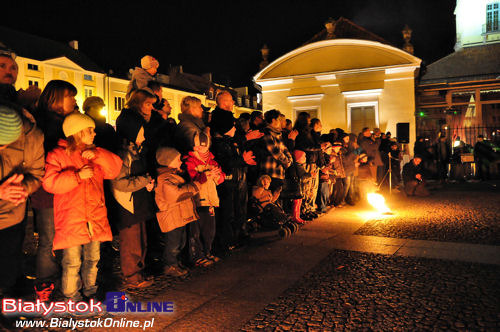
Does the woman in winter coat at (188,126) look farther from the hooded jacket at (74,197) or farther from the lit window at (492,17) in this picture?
the lit window at (492,17)

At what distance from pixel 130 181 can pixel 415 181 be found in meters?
10.7

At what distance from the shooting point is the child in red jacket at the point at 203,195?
199 inches

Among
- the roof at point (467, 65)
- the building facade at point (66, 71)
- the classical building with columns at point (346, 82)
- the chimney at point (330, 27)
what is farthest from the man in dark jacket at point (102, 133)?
the building facade at point (66, 71)

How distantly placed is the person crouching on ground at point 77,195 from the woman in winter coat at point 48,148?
45cm

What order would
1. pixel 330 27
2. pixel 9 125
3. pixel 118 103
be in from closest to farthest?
pixel 9 125
pixel 330 27
pixel 118 103

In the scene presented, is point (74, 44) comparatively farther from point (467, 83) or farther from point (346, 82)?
point (467, 83)

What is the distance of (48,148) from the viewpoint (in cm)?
397

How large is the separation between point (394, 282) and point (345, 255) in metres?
1.16

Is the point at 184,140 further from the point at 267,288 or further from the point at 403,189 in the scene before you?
the point at 403,189

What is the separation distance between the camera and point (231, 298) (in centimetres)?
393

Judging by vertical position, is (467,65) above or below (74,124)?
above

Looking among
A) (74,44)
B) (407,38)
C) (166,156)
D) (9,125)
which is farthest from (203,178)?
(74,44)

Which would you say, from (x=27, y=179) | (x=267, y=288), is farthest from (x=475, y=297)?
(x=27, y=179)

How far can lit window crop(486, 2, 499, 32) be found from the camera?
96.0 ft
